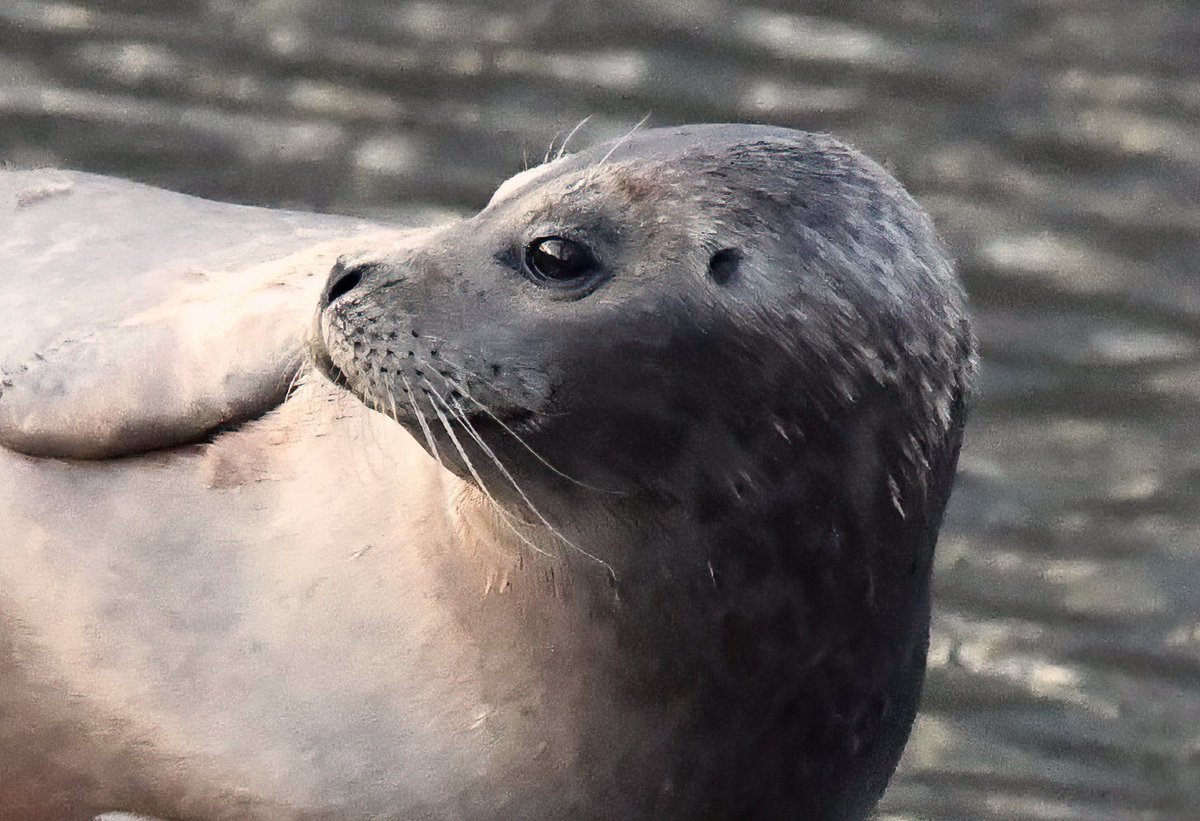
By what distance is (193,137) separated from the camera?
7281 mm

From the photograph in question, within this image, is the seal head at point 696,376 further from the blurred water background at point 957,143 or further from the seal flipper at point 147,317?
the blurred water background at point 957,143

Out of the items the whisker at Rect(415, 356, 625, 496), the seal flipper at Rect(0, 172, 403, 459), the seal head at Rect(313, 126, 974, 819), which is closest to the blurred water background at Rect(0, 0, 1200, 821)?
the seal flipper at Rect(0, 172, 403, 459)

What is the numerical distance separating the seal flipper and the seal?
0.01m

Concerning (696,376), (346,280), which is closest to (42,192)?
(346,280)

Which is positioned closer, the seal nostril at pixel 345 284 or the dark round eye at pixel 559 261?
the dark round eye at pixel 559 261

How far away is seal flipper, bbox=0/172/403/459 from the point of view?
13.6ft

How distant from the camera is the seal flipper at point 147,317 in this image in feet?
13.6

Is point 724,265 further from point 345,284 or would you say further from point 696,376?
point 345,284

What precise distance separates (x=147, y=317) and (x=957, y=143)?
379cm

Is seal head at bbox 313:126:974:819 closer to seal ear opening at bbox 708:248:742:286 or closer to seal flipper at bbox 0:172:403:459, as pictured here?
seal ear opening at bbox 708:248:742:286

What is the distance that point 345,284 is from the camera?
143 inches

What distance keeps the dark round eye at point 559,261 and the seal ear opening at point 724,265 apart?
18 centimetres

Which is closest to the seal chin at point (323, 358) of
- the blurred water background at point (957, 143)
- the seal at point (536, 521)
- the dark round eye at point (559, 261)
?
the seal at point (536, 521)

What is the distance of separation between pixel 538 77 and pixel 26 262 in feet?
10.0
